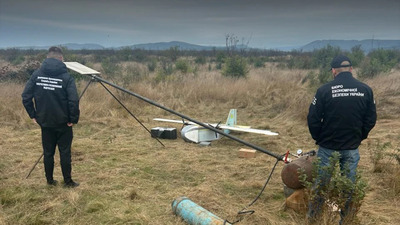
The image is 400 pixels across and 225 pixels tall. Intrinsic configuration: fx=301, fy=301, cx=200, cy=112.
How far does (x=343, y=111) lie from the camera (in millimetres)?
3430

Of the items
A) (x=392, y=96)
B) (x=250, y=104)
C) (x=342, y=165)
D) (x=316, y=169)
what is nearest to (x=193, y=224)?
(x=316, y=169)

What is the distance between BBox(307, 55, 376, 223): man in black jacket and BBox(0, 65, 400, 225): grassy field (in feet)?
3.07

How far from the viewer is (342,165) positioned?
365 centimetres

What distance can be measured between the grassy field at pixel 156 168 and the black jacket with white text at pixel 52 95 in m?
1.19

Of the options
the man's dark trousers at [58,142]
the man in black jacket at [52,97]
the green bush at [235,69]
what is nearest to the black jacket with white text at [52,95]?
the man in black jacket at [52,97]

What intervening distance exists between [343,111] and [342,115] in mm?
47

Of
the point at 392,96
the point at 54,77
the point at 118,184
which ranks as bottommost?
the point at 118,184

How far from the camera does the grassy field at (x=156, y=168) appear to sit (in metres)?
4.18

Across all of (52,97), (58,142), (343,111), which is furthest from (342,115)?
(58,142)

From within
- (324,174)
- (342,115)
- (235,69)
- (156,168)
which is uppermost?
(235,69)

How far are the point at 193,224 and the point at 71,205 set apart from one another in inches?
74.2

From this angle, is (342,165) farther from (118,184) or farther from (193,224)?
(118,184)

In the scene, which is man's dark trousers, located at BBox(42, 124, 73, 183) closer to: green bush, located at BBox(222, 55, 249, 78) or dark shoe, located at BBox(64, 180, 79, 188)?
dark shoe, located at BBox(64, 180, 79, 188)

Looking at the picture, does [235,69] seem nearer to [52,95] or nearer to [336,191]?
[52,95]
